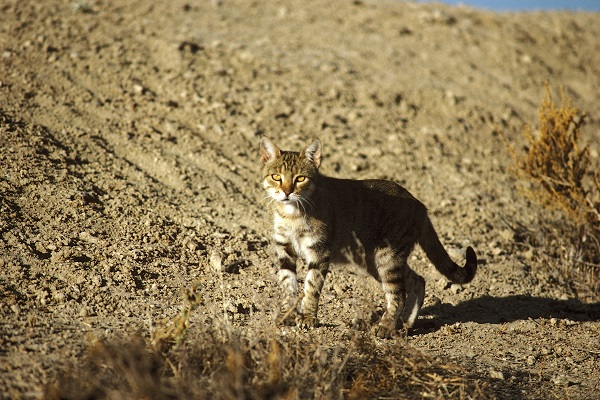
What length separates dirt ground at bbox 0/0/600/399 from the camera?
4578 millimetres

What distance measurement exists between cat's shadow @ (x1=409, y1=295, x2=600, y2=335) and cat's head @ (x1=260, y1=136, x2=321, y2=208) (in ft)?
5.54

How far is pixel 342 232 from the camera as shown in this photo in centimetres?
510

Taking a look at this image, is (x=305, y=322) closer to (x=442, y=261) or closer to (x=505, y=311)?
(x=442, y=261)

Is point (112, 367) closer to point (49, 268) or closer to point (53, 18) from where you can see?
point (49, 268)

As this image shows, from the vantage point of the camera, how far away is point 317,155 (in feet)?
17.0

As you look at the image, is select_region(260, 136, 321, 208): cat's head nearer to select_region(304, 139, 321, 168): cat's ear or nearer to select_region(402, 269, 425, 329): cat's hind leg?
select_region(304, 139, 321, 168): cat's ear

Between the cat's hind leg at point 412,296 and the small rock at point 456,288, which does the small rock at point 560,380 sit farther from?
the small rock at point 456,288

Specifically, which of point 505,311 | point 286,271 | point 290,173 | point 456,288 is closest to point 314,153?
point 290,173

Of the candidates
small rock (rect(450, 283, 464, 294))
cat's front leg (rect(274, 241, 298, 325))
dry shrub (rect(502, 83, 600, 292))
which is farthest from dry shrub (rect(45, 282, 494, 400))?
dry shrub (rect(502, 83, 600, 292))

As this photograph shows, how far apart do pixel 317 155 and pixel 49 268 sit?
2505 mm

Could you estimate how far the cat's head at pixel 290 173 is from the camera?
4867mm

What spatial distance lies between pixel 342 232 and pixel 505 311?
81.0 inches

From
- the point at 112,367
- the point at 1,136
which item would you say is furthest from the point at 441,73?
the point at 112,367

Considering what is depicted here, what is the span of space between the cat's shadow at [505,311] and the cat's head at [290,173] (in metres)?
1.69
